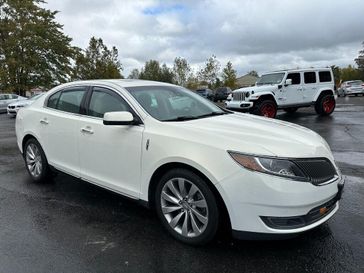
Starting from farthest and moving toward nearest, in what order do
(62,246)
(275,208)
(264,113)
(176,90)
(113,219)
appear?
(264,113), (176,90), (113,219), (62,246), (275,208)

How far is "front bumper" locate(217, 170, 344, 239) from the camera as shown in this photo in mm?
2836

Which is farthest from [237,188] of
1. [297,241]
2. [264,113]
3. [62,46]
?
[62,46]

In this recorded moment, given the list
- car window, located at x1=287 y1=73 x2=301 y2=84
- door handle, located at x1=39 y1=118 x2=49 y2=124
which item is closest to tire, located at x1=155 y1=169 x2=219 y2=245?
door handle, located at x1=39 y1=118 x2=49 y2=124

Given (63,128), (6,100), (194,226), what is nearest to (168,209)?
(194,226)

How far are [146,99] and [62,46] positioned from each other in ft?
117

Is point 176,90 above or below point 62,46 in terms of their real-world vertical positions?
below

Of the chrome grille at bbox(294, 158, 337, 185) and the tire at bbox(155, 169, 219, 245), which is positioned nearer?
the chrome grille at bbox(294, 158, 337, 185)

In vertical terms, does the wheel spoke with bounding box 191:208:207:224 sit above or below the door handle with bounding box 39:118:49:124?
below

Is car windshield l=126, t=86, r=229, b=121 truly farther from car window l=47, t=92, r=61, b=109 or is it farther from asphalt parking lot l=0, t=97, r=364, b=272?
car window l=47, t=92, r=61, b=109

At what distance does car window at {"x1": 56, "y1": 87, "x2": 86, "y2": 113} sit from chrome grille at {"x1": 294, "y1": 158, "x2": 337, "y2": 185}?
2.92 m

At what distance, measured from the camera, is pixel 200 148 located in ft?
10.3

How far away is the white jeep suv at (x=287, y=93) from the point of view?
14.0 m

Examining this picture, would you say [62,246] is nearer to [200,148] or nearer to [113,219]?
[113,219]

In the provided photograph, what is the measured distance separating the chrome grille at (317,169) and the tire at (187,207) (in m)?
0.83
